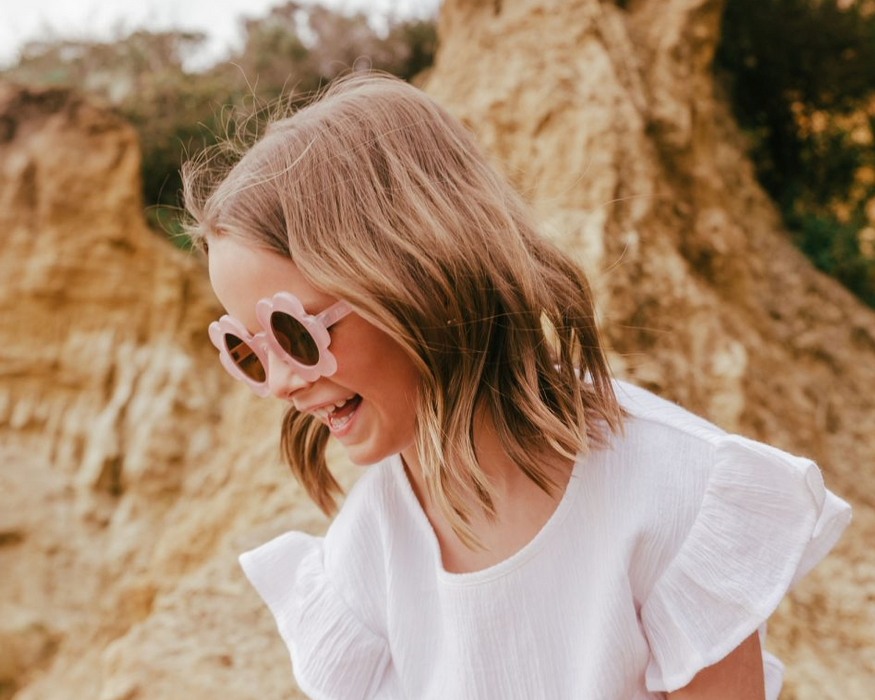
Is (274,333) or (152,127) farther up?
(274,333)

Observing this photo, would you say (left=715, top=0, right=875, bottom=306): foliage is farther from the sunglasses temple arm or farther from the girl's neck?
the sunglasses temple arm

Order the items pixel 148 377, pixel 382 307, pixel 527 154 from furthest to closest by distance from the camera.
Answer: pixel 148 377 → pixel 527 154 → pixel 382 307

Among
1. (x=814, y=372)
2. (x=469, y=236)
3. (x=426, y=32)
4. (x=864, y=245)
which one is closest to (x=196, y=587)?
(x=469, y=236)

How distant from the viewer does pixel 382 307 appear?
1.18 meters

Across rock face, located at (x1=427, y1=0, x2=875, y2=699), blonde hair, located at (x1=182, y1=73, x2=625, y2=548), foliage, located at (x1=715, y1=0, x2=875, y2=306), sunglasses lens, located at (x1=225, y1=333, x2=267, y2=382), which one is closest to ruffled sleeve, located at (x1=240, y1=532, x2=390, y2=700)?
blonde hair, located at (x1=182, y1=73, x2=625, y2=548)

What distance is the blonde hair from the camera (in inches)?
47.7

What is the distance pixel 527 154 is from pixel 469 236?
231cm

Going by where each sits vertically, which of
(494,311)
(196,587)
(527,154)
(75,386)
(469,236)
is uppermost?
(469,236)

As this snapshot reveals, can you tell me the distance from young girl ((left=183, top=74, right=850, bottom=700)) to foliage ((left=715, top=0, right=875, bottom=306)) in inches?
190

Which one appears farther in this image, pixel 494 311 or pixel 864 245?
pixel 864 245

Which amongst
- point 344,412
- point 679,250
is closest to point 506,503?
point 344,412

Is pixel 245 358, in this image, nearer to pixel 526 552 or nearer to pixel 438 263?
pixel 438 263

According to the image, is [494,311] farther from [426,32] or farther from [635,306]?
[426,32]

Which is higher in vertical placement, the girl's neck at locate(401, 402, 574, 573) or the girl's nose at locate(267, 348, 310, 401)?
the girl's nose at locate(267, 348, 310, 401)
